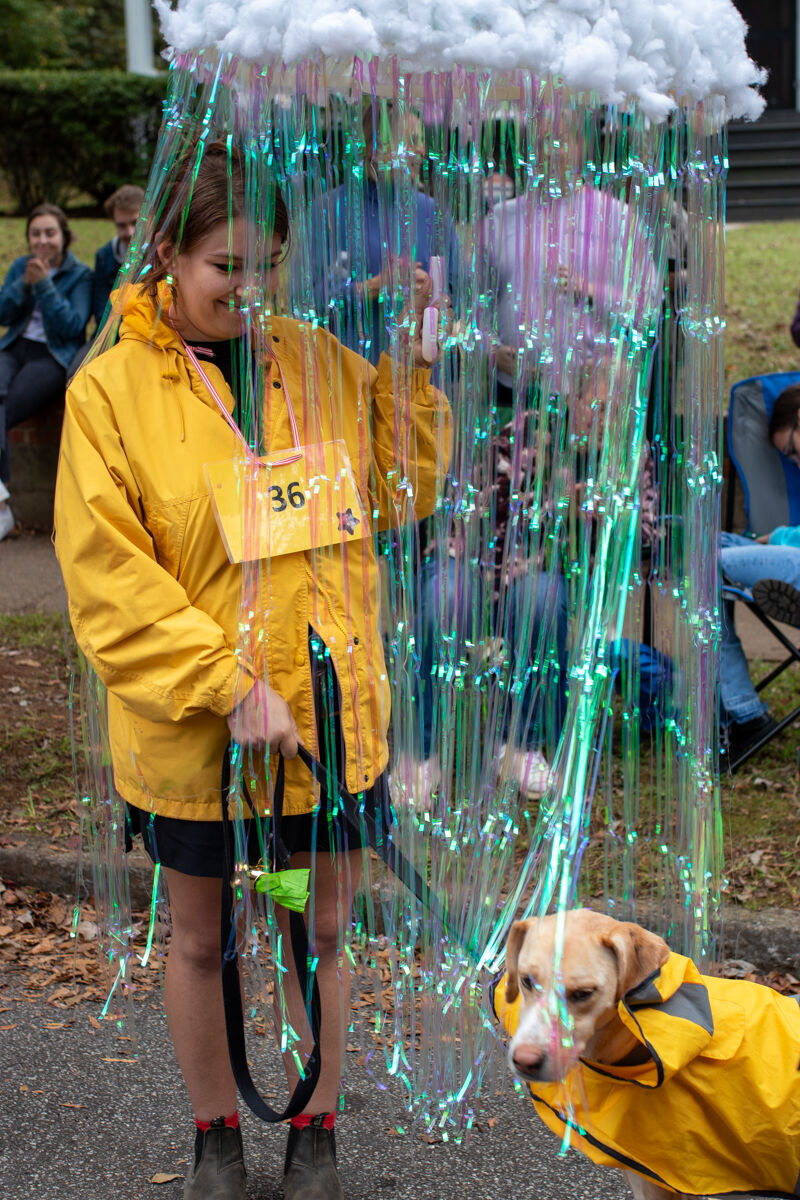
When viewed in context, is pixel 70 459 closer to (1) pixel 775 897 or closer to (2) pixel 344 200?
(2) pixel 344 200

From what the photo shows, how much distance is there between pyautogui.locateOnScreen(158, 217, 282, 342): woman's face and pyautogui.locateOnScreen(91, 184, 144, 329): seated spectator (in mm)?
4280

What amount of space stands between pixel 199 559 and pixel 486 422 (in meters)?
0.62

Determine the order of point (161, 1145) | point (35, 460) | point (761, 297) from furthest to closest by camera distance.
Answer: point (761, 297) < point (35, 460) < point (161, 1145)

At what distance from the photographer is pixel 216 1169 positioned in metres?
2.24

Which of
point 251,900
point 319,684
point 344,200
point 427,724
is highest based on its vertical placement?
point 344,200

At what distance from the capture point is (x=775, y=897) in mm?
3434

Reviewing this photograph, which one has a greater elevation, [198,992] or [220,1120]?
[198,992]

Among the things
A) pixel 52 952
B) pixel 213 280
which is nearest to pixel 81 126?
pixel 52 952

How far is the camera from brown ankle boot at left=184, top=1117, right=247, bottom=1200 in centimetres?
223

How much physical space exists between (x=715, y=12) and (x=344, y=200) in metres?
0.68

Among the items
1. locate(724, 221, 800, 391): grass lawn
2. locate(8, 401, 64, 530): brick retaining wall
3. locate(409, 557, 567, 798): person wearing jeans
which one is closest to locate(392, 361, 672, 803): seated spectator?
locate(409, 557, 567, 798): person wearing jeans

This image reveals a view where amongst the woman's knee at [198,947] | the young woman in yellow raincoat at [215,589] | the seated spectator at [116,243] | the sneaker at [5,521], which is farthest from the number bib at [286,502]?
the sneaker at [5,521]

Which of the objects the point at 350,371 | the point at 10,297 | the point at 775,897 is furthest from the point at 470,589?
the point at 10,297

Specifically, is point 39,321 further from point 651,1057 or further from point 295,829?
point 651,1057
